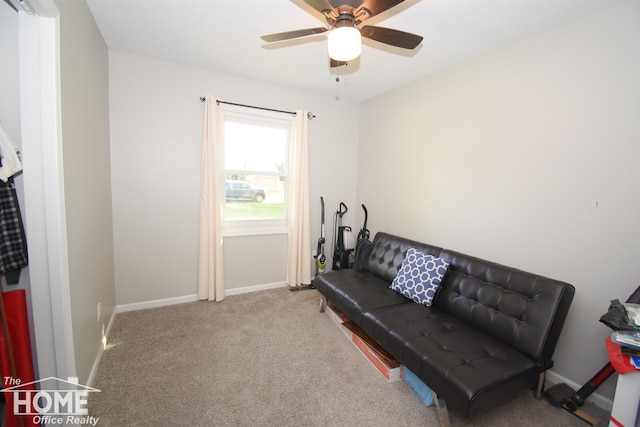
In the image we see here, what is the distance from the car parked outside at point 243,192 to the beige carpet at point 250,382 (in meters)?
1.44

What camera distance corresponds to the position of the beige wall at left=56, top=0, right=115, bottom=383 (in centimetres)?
149

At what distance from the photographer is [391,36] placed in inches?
62.0

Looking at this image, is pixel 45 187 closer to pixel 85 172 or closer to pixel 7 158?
pixel 7 158

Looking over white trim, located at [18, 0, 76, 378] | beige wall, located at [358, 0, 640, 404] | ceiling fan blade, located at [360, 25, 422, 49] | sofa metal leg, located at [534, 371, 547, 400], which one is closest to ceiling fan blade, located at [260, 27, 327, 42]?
ceiling fan blade, located at [360, 25, 422, 49]

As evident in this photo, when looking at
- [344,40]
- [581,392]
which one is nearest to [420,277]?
[581,392]

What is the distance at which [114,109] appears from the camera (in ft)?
8.45

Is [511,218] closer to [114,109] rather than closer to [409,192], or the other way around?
[409,192]

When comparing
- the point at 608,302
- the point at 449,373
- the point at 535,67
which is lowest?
the point at 449,373

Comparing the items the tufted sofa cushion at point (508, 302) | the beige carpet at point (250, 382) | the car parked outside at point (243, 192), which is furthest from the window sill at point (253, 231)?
the tufted sofa cushion at point (508, 302)

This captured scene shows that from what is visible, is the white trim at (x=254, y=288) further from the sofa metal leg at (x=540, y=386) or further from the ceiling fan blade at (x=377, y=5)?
the ceiling fan blade at (x=377, y=5)

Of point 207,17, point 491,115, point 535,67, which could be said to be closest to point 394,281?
point 491,115

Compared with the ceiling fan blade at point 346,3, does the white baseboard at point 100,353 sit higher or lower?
lower

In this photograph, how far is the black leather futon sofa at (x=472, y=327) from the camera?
4.71ft

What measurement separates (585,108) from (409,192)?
1.60m
